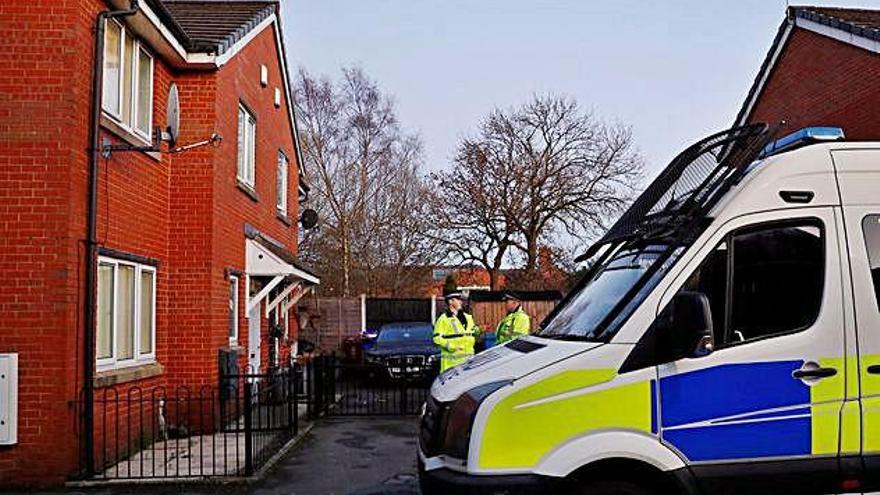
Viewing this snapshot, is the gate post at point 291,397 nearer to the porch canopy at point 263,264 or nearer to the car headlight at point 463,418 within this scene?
the porch canopy at point 263,264

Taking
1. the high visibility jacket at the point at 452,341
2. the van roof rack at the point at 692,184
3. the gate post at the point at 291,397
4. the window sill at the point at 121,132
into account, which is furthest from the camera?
the gate post at the point at 291,397

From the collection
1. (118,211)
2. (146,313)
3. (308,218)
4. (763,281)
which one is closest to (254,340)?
(146,313)

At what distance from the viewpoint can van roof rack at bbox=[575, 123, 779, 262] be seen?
5.50 metres

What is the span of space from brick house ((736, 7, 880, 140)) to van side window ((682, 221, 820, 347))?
9.19 metres

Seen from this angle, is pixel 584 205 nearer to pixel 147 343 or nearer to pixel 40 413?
pixel 147 343

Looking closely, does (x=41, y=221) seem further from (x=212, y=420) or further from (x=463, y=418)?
(x=463, y=418)

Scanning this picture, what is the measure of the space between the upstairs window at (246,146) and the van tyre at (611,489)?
9998 mm

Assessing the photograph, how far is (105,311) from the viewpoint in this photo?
9.83 metres

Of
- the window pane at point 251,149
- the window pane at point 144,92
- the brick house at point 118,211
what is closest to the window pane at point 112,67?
the brick house at point 118,211

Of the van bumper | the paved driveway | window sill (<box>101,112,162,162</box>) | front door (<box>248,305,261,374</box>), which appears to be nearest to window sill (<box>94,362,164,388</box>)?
the paved driveway

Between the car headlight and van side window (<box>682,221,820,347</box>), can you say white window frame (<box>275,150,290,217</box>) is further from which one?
van side window (<box>682,221,820,347</box>)

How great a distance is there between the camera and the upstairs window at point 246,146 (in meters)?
14.3

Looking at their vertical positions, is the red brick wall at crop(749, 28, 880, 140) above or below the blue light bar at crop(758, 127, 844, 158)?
above

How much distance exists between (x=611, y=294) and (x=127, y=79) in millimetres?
7151
